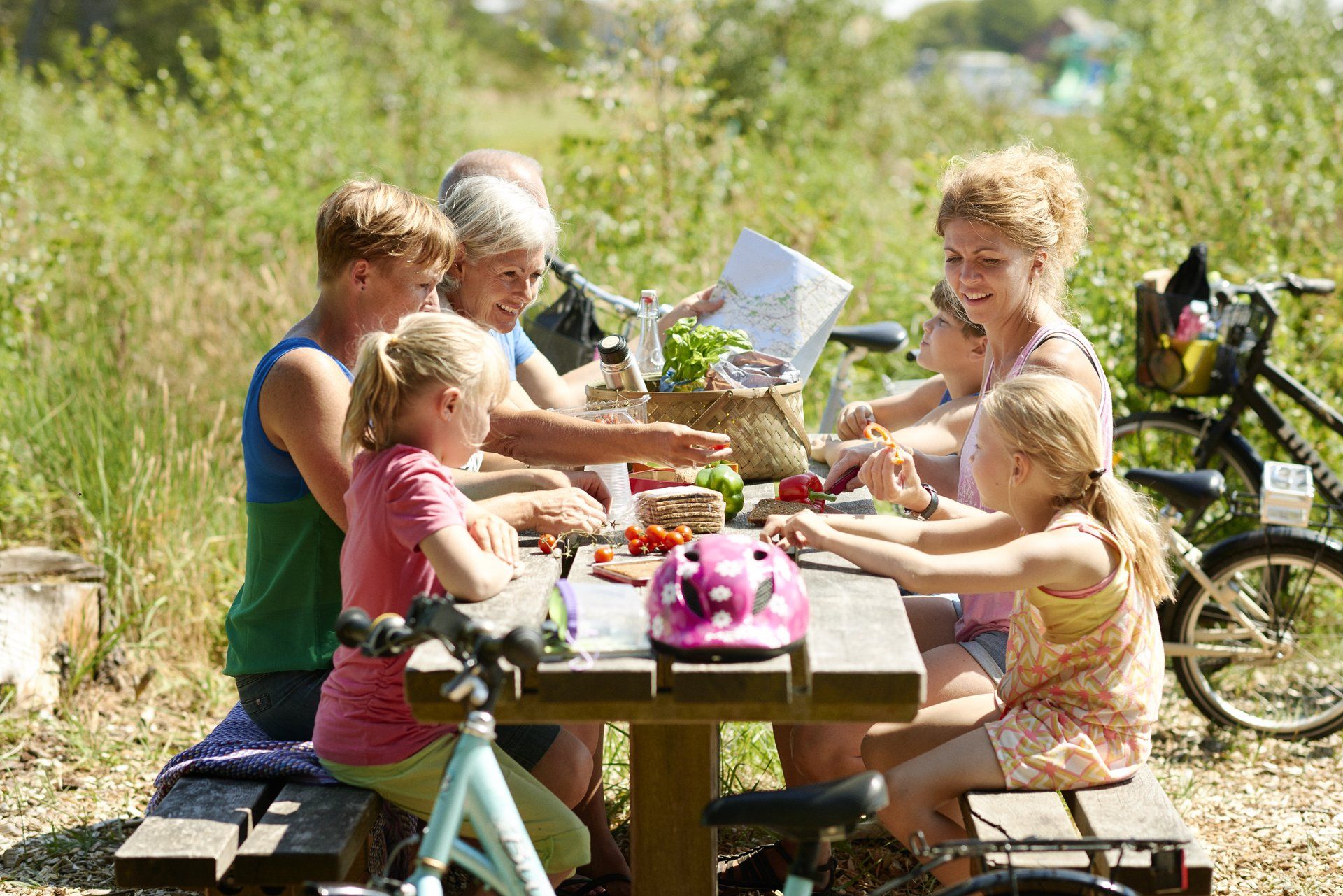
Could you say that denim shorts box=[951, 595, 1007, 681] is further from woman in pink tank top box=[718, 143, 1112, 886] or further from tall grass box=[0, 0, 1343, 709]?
tall grass box=[0, 0, 1343, 709]

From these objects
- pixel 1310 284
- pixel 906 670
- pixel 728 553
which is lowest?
pixel 906 670

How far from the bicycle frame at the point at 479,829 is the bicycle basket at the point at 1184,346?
139 inches

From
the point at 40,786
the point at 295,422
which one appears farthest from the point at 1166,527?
the point at 40,786

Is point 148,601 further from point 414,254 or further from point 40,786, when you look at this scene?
point 414,254

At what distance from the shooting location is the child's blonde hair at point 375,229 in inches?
108

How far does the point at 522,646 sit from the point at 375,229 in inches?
49.7

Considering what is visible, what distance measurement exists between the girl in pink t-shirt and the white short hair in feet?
3.13

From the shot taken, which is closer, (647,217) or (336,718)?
(336,718)

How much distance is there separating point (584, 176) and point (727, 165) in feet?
3.41

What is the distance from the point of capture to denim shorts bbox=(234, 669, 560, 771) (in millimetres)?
2648

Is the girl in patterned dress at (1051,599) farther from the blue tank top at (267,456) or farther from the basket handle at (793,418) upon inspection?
the blue tank top at (267,456)

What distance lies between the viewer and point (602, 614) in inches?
80.9

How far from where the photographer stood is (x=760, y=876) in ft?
9.94

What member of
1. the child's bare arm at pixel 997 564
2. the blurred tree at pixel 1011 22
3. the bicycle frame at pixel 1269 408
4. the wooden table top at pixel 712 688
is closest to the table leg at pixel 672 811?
the wooden table top at pixel 712 688
